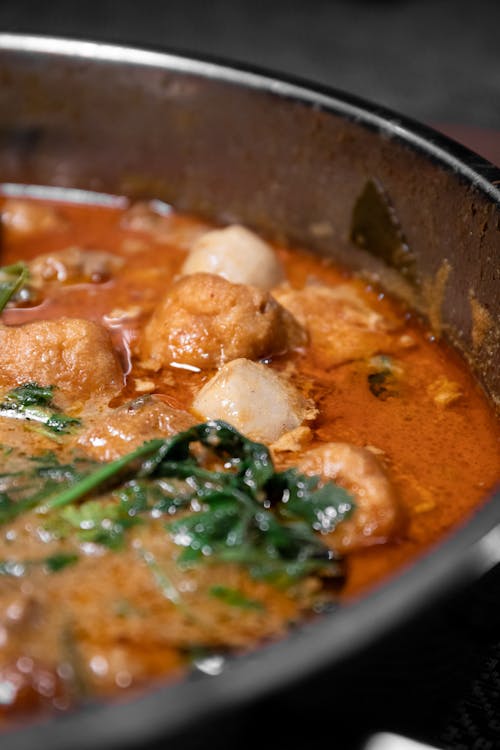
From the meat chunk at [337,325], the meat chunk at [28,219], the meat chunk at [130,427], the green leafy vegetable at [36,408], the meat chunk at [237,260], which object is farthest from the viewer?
the meat chunk at [28,219]

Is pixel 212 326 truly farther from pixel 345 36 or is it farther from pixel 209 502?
pixel 345 36

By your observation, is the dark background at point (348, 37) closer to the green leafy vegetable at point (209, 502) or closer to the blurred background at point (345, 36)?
the blurred background at point (345, 36)

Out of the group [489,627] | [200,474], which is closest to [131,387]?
[200,474]

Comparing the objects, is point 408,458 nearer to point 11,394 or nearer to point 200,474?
point 200,474

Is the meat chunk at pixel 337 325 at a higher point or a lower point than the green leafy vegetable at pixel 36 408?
higher

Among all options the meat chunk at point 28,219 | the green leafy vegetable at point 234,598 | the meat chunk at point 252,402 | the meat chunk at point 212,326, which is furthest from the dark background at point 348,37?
the green leafy vegetable at point 234,598

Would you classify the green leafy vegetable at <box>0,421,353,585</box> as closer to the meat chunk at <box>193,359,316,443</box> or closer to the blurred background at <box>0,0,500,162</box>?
the meat chunk at <box>193,359,316,443</box>
